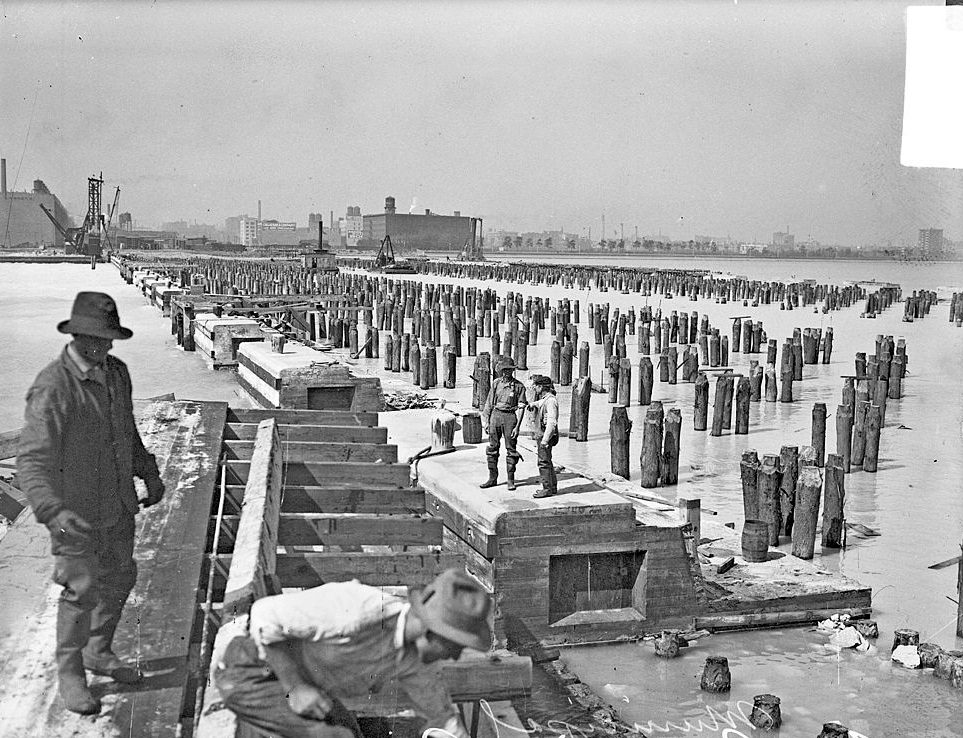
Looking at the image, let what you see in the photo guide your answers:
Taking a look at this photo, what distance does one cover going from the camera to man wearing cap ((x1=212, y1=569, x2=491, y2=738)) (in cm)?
322

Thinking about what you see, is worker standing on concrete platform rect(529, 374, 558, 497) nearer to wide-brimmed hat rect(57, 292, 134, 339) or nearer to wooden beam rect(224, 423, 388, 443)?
wooden beam rect(224, 423, 388, 443)

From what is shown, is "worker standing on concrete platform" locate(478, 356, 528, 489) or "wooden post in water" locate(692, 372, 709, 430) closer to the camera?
"worker standing on concrete platform" locate(478, 356, 528, 489)

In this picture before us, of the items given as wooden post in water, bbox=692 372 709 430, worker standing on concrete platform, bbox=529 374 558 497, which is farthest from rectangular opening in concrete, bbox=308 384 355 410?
wooden post in water, bbox=692 372 709 430

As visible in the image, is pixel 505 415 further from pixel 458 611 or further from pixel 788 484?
pixel 458 611

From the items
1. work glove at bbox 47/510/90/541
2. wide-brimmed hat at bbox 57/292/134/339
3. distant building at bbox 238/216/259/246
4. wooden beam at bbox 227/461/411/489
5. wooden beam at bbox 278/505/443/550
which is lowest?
wooden beam at bbox 278/505/443/550

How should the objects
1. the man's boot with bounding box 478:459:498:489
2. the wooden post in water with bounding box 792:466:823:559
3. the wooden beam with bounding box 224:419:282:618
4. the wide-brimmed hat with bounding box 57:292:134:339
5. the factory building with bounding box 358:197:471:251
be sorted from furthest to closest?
1. the factory building with bounding box 358:197:471:251
2. the wooden post in water with bounding box 792:466:823:559
3. the man's boot with bounding box 478:459:498:489
4. the wooden beam with bounding box 224:419:282:618
5. the wide-brimmed hat with bounding box 57:292:134:339

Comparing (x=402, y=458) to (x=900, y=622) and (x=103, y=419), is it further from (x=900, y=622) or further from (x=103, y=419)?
(x=103, y=419)

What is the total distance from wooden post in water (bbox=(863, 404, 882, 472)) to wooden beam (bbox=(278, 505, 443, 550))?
909 cm

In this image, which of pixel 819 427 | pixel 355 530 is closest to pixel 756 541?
pixel 355 530

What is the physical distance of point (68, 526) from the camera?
4.19 m

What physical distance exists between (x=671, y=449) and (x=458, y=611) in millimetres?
10418

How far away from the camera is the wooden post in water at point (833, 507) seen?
10.5 metres

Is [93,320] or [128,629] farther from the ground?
[93,320]

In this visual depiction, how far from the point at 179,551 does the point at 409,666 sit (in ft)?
7.76
